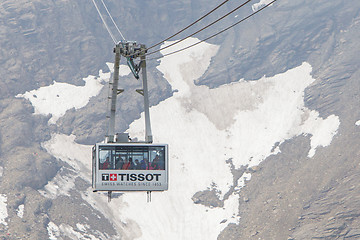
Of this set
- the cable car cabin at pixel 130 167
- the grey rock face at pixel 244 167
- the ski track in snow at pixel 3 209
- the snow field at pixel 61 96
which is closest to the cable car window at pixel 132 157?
the cable car cabin at pixel 130 167

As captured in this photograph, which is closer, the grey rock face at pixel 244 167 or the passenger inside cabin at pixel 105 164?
the passenger inside cabin at pixel 105 164

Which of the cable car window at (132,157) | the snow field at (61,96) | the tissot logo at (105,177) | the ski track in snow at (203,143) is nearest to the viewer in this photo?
the tissot logo at (105,177)

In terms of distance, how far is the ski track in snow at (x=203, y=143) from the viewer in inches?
5591

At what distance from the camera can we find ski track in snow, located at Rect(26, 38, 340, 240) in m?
142

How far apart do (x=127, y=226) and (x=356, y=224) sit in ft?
162

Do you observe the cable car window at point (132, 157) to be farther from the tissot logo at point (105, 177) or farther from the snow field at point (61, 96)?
the snow field at point (61, 96)

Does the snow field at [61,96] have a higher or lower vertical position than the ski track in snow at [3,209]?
higher

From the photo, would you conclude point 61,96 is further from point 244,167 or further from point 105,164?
point 105,164

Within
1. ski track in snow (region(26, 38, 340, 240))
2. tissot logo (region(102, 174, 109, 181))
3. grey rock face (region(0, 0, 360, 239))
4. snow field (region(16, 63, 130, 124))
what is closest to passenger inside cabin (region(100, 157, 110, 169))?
tissot logo (region(102, 174, 109, 181))

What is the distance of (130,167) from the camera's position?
36094mm

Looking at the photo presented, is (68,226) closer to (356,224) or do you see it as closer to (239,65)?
(356,224)

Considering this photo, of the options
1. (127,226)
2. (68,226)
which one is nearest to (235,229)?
(127,226)

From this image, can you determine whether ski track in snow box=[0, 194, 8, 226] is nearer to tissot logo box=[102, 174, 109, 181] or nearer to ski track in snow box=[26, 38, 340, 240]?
ski track in snow box=[26, 38, 340, 240]

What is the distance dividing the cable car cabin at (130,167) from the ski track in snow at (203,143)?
→ 94509 millimetres
